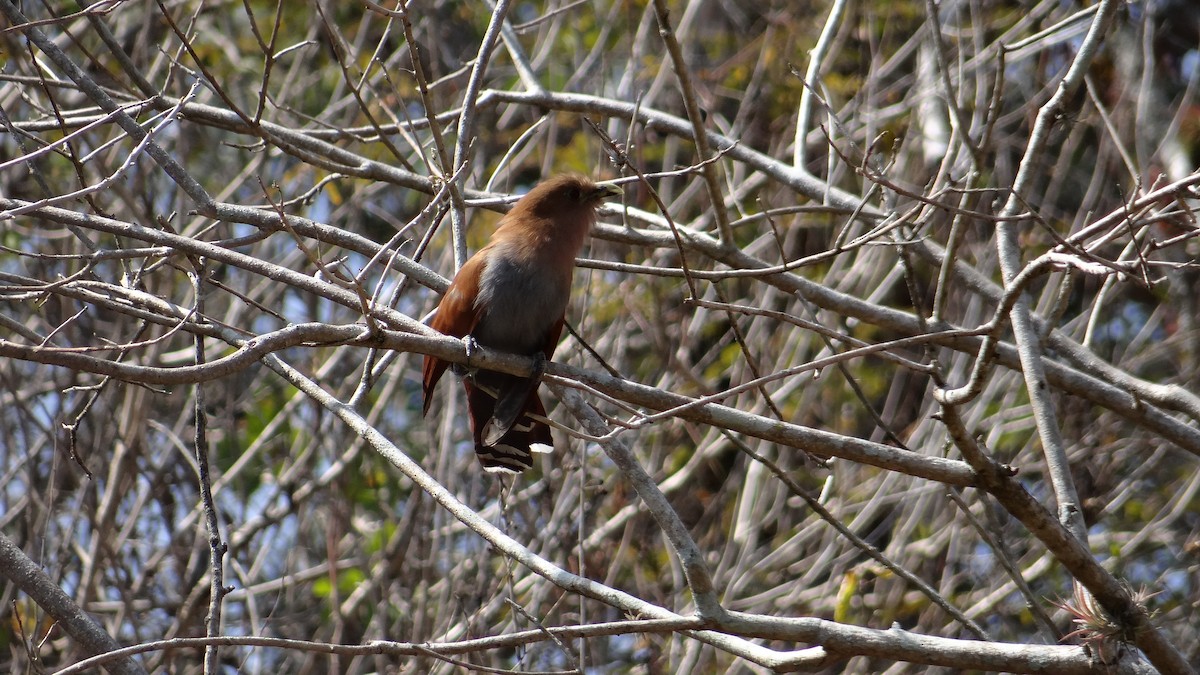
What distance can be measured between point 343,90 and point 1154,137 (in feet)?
16.7

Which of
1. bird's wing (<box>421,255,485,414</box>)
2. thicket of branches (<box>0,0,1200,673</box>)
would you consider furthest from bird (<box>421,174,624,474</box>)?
thicket of branches (<box>0,0,1200,673</box>)

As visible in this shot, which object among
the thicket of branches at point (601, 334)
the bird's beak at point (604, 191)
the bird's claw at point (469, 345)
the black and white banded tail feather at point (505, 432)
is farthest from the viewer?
the bird's beak at point (604, 191)

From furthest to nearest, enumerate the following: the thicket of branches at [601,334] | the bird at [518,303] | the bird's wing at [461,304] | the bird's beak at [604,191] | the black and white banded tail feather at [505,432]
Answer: the bird's beak at [604,191] < the black and white banded tail feather at [505,432] < the bird at [518,303] < the bird's wing at [461,304] < the thicket of branches at [601,334]

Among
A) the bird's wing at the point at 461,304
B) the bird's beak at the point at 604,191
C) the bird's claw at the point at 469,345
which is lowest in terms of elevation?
the bird's claw at the point at 469,345

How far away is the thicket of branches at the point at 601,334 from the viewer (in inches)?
164

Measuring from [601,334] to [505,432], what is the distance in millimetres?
2829

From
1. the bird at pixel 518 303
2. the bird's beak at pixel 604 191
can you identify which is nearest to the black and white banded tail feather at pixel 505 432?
the bird at pixel 518 303

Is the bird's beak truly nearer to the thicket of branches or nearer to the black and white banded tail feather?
the thicket of branches

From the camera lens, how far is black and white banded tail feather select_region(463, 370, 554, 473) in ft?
15.1

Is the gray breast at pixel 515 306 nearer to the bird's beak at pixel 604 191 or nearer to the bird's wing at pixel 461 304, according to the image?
the bird's wing at pixel 461 304

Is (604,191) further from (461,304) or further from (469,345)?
(469,345)

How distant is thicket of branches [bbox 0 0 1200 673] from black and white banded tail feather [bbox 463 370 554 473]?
20 centimetres

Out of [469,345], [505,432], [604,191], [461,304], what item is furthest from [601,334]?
[469,345]

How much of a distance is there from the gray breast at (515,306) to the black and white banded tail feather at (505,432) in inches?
7.2
